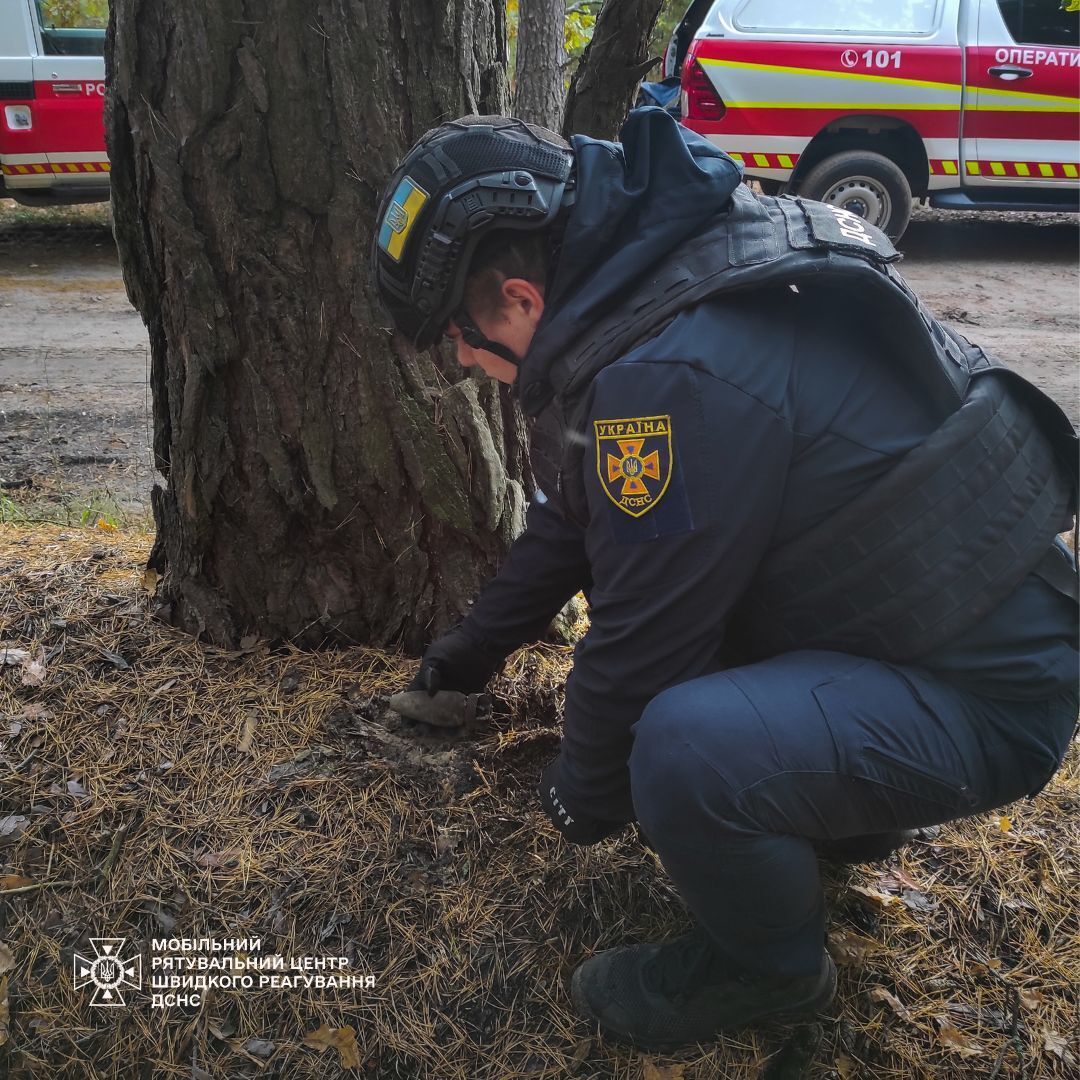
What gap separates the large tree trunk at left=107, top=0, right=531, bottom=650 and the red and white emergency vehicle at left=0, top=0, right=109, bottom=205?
6.60 meters

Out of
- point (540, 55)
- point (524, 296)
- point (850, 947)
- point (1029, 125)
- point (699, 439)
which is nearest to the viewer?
point (699, 439)

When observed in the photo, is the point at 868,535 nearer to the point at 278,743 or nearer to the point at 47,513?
the point at 278,743

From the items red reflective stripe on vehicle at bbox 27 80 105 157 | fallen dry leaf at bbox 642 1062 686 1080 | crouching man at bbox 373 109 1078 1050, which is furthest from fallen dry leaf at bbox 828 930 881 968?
red reflective stripe on vehicle at bbox 27 80 105 157

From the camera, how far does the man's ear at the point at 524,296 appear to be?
5.69 ft

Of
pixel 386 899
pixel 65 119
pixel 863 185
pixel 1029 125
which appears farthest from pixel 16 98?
pixel 386 899

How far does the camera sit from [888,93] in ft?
24.7

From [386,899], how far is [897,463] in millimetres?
1405

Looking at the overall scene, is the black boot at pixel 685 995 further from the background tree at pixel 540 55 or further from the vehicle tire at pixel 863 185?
the vehicle tire at pixel 863 185

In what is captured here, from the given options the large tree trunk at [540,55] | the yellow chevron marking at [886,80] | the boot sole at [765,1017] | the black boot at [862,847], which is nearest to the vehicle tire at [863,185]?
the yellow chevron marking at [886,80]

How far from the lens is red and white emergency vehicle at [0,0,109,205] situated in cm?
788

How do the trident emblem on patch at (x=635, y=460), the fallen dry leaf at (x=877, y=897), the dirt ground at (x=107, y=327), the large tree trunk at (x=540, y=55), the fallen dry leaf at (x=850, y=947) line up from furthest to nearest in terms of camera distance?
the large tree trunk at (x=540, y=55), the dirt ground at (x=107, y=327), the fallen dry leaf at (x=877, y=897), the fallen dry leaf at (x=850, y=947), the trident emblem on patch at (x=635, y=460)

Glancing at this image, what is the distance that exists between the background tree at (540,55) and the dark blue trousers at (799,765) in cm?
423

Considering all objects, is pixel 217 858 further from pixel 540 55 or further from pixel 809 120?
pixel 809 120

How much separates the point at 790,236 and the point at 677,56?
8508 mm
